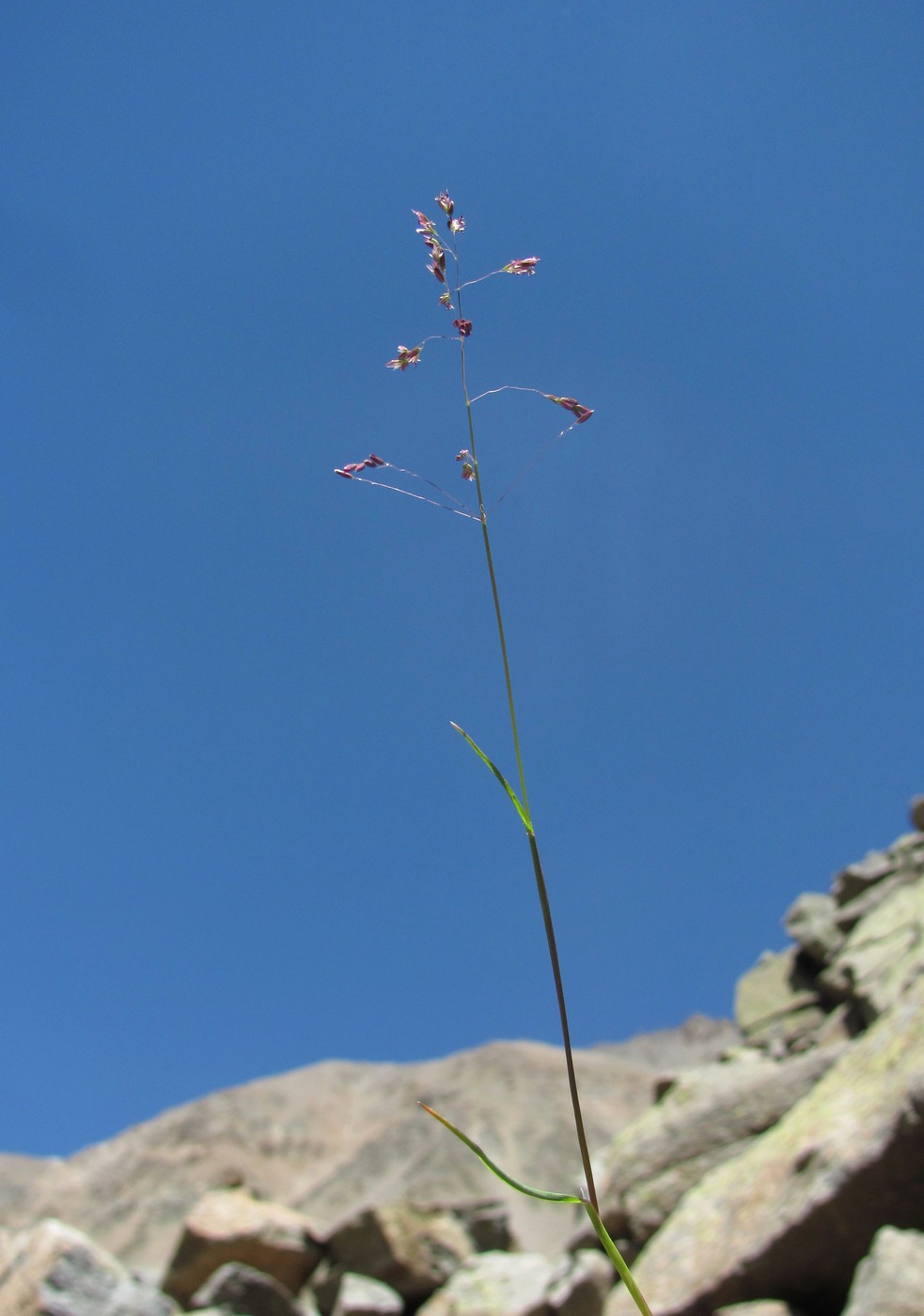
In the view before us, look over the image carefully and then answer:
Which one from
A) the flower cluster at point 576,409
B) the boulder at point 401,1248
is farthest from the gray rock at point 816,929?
the flower cluster at point 576,409

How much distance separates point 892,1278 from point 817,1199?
1368 millimetres

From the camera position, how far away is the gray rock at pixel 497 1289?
10.7 metres

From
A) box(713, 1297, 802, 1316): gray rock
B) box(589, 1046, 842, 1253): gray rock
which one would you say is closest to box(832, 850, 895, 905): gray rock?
box(589, 1046, 842, 1253): gray rock

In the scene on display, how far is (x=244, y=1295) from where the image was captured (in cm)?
1248

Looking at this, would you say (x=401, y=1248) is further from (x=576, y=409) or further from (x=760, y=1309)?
(x=576, y=409)

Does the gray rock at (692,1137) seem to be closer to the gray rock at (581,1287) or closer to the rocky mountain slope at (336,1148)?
the gray rock at (581,1287)

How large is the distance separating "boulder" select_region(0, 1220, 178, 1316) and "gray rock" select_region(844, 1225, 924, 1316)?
7508mm

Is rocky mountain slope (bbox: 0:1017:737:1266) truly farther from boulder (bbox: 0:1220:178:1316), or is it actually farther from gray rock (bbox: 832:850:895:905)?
boulder (bbox: 0:1220:178:1316)

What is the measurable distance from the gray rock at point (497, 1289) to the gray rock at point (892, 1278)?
5.15m

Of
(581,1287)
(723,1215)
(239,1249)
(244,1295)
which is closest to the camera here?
(723,1215)

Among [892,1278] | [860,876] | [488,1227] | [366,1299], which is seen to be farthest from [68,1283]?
[860,876]

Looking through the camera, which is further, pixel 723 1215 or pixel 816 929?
pixel 816 929

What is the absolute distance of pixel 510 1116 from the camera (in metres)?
122

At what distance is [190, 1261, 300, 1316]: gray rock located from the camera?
40.3 ft
